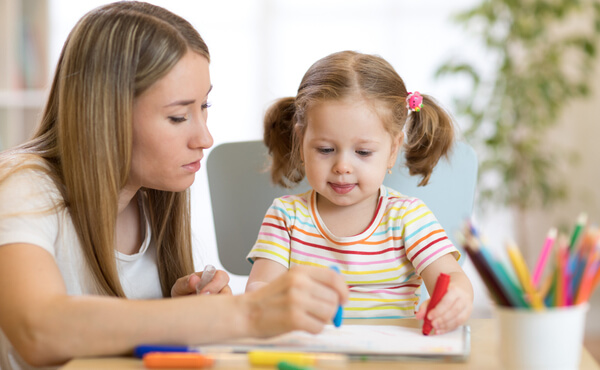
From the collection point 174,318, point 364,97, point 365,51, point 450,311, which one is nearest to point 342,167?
point 364,97

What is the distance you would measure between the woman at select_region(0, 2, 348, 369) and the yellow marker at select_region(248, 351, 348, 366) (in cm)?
3

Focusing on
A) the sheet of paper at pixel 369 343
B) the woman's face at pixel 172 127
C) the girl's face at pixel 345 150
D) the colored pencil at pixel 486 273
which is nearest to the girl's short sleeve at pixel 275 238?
the girl's face at pixel 345 150

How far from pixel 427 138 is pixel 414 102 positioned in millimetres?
85

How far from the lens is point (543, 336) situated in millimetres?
643

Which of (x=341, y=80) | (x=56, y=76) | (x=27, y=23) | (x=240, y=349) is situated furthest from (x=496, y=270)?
(x=27, y=23)

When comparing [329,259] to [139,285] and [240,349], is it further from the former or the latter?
[240,349]

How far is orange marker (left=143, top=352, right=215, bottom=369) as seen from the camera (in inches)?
27.8

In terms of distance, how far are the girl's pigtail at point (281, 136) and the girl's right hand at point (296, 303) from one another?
A: 600 mm

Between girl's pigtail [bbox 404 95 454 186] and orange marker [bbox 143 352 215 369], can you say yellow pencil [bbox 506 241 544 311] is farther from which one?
girl's pigtail [bbox 404 95 454 186]

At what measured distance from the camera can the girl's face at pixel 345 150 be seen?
1169mm

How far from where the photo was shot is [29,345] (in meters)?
0.77

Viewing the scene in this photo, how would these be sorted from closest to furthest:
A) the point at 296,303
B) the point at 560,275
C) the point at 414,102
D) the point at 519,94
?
the point at 560,275 < the point at 296,303 < the point at 414,102 < the point at 519,94

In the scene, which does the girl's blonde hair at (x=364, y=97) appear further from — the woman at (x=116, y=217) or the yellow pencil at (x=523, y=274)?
the yellow pencil at (x=523, y=274)

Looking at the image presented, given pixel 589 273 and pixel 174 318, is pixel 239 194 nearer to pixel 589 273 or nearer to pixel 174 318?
pixel 174 318
